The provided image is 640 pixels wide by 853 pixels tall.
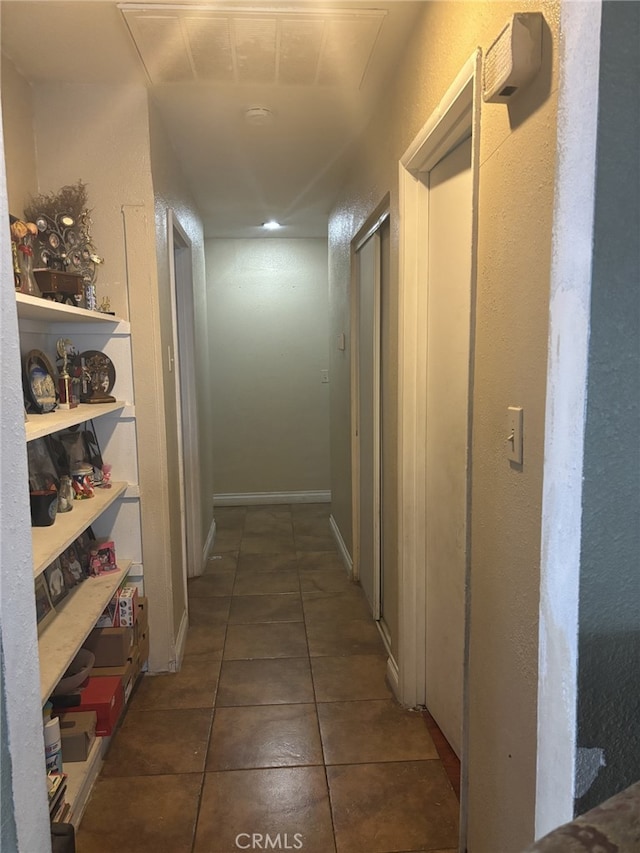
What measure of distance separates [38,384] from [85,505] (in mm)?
458

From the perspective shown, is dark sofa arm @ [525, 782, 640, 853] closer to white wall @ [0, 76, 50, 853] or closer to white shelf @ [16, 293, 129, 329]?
white wall @ [0, 76, 50, 853]

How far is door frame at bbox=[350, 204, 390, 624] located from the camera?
8.85 ft

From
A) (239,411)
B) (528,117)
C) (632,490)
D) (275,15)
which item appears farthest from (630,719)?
(239,411)

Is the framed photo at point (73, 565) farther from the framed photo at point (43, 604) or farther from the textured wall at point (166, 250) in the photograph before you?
the textured wall at point (166, 250)

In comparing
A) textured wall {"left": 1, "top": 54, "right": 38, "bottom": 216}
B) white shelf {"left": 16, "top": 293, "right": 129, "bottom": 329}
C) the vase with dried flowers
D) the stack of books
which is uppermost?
textured wall {"left": 1, "top": 54, "right": 38, "bottom": 216}

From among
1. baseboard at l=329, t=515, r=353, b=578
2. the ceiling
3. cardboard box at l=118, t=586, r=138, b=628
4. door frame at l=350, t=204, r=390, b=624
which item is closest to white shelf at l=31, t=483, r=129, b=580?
cardboard box at l=118, t=586, r=138, b=628

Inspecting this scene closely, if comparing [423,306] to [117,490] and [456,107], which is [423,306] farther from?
[117,490]

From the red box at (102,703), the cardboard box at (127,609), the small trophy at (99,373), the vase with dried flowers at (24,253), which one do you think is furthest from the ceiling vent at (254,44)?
the red box at (102,703)

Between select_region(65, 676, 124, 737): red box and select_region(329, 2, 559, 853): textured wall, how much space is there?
1.19 meters

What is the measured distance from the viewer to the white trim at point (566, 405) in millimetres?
869

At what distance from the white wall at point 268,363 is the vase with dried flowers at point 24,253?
3.17m

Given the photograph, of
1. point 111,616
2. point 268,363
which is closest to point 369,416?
point 111,616

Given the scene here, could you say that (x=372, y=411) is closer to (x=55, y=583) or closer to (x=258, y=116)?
(x=258, y=116)

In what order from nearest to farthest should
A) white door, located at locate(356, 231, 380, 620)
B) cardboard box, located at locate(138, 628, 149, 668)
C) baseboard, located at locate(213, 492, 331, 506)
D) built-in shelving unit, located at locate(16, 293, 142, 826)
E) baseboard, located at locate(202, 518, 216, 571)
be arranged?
1. built-in shelving unit, located at locate(16, 293, 142, 826)
2. cardboard box, located at locate(138, 628, 149, 668)
3. white door, located at locate(356, 231, 380, 620)
4. baseboard, located at locate(202, 518, 216, 571)
5. baseboard, located at locate(213, 492, 331, 506)
